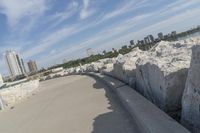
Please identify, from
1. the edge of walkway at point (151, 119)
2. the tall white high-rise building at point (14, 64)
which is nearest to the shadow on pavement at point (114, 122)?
the edge of walkway at point (151, 119)

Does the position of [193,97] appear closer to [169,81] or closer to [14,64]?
[169,81]

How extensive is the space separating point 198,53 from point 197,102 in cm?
50

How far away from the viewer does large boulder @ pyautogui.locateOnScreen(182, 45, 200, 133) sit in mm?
3266

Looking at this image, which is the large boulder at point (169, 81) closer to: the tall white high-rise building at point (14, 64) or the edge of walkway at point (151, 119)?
the edge of walkway at point (151, 119)

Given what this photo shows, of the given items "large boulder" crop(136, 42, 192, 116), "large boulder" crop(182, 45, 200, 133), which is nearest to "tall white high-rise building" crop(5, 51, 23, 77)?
"large boulder" crop(136, 42, 192, 116)

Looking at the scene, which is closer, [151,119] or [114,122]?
[151,119]

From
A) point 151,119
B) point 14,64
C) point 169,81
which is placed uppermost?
point 14,64

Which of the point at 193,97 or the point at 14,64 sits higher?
the point at 14,64

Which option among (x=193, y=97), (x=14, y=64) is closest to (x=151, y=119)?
(x=193, y=97)

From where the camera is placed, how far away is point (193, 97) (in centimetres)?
337

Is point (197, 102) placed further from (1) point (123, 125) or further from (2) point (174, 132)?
(1) point (123, 125)

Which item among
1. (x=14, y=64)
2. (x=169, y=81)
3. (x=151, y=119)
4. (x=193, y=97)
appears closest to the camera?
(x=193, y=97)

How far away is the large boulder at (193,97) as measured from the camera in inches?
129

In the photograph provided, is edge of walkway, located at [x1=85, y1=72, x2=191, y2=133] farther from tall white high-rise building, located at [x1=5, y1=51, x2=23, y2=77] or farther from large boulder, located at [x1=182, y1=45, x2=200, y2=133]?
tall white high-rise building, located at [x1=5, y1=51, x2=23, y2=77]
